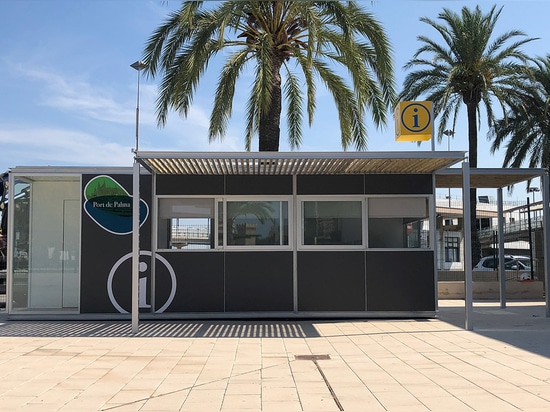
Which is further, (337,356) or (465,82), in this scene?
(465,82)

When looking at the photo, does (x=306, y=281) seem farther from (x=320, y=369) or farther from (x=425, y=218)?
(x=320, y=369)

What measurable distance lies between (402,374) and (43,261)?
8.91m

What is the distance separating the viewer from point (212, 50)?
15.3 meters

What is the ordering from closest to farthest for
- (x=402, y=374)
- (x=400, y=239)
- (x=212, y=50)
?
(x=402, y=374) < (x=400, y=239) < (x=212, y=50)

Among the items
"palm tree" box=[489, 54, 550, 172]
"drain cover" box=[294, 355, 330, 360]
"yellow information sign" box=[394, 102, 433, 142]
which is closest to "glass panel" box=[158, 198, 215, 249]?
"yellow information sign" box=[394, 102, 433, 142]

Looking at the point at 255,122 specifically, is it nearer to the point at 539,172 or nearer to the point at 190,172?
the point at 190,172

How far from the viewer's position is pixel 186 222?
44.0 ft

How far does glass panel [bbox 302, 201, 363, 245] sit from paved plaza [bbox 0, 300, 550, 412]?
1806mm

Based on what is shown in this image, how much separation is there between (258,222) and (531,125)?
14.2 m

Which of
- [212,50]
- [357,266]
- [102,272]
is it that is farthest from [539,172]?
[102,272]

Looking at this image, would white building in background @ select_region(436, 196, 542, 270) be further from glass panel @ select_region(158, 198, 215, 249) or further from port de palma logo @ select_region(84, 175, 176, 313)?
port de palma logo @ select_region(84, 175, 176, 313)

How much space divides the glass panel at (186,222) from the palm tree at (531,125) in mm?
13722

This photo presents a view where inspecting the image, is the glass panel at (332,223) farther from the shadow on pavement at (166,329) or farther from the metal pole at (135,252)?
the metal pole at (135,252)

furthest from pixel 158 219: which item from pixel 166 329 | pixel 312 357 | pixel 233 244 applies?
pixel 312 357
